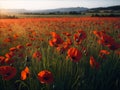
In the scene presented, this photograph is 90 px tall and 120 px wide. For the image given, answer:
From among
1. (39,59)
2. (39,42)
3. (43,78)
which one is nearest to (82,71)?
(39,59)

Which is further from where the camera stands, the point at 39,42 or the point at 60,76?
the point at 39,42

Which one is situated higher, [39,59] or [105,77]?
[39,59]

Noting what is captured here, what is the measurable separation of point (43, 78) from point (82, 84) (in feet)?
1.09

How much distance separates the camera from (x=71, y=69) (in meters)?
1.61

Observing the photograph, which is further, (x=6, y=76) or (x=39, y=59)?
(x=39, y=59)

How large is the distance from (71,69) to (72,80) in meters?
0.08

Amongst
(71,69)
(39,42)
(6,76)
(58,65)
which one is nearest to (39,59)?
(58,65)

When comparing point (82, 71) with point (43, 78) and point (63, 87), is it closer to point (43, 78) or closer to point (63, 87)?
point (63, 87)

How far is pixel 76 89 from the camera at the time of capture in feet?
4.59

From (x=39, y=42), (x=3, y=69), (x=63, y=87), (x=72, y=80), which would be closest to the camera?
(x=3, y=69)

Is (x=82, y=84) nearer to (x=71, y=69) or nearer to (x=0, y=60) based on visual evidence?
(x=71, y=69)

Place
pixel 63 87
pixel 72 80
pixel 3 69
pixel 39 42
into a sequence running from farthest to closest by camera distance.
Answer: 1. pixel 39 42
2. pixel 72 80
3. pixel 63 87
4. pixel 3 69

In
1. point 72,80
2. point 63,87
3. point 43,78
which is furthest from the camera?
point 72,80

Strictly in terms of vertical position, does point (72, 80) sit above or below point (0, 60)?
below
